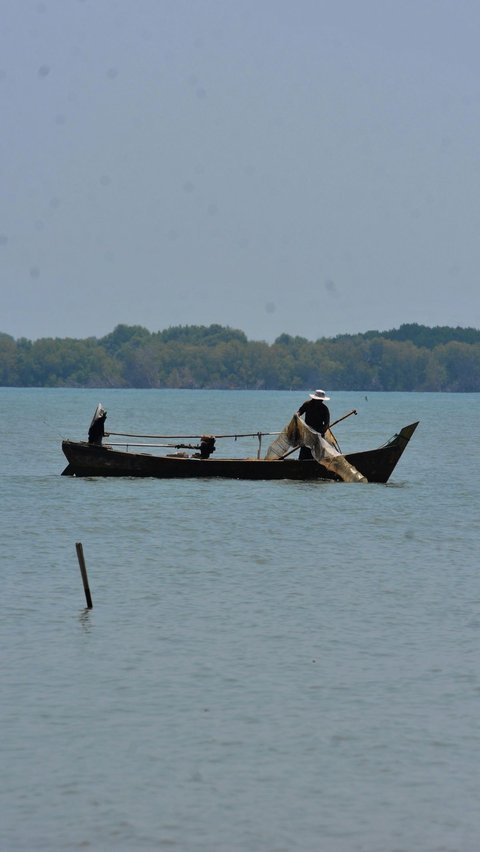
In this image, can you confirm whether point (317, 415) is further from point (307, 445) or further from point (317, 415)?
point (307, 445)

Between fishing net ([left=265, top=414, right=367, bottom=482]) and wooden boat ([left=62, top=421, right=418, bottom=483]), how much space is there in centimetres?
22

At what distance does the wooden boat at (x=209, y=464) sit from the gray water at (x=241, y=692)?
6.84m

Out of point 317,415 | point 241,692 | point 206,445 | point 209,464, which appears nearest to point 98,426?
point 206,445

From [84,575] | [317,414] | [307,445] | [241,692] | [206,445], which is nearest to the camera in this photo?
[241,692]

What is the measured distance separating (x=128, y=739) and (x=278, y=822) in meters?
2.46

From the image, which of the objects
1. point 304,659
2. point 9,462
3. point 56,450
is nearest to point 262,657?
point 304,659

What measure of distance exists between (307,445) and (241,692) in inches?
845

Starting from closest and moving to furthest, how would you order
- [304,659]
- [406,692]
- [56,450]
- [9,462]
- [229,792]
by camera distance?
[229,792]
[406,692]
[304,659]
[9,462]
[56,450]

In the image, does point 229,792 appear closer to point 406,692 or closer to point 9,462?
point 406,692

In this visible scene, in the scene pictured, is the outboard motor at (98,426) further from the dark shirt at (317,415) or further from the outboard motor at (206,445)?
the dark shirt at (317,415)

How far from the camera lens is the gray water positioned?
10.2m

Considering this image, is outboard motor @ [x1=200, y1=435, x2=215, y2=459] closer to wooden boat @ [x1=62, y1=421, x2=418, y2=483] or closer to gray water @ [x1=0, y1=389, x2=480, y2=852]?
wooden boat @ [x1=62, y1=421, x2=418, y2=483]

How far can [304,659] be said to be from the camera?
15.5m

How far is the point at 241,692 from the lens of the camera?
13.9 meters
